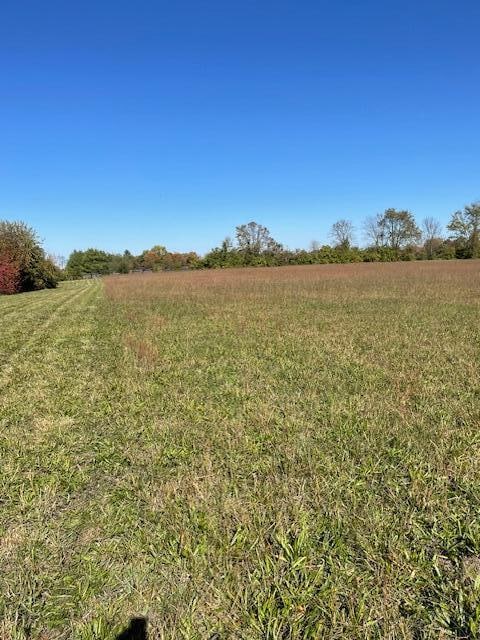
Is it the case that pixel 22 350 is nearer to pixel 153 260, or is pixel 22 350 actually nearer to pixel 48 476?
pixel 48 476

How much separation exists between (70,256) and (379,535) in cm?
11589

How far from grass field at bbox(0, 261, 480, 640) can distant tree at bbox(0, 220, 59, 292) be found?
29.3 m

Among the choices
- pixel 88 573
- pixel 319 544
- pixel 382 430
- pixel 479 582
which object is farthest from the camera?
pixel 382 430

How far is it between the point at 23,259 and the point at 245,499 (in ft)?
119

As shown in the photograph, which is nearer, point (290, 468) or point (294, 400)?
point (290, 468)

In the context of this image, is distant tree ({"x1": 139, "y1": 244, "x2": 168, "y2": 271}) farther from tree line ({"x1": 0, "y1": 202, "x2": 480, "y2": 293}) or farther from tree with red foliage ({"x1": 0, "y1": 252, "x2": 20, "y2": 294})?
tree with red foliage ({"x1": 0, "y1": 252, "x2": 20, "y2": 294})

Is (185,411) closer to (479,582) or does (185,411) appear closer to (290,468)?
(290,468)

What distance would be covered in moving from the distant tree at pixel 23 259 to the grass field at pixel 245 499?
96.2ft

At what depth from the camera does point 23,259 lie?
33.2m

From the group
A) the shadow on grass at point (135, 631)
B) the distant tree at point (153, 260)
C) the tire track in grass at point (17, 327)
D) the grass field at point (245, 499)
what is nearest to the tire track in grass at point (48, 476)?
the grass field at point (245, 499)

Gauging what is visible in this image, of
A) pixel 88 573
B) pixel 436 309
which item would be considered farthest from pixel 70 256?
pixel 88 573

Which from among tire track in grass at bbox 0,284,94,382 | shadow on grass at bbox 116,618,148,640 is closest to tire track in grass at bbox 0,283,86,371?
tire track in grass at bbox 0,284,94,382

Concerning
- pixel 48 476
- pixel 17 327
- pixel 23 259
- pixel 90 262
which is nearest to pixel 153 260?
pixel 90 262

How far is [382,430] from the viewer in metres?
4.05
